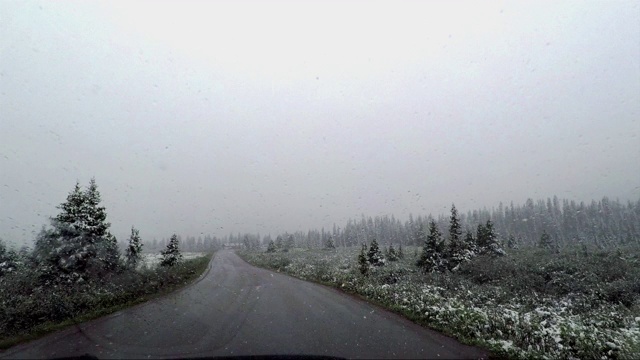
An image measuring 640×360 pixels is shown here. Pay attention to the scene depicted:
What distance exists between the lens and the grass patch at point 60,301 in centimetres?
934

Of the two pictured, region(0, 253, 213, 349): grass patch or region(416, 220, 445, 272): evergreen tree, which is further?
region(416, 220, 445, 272): evergreen tree

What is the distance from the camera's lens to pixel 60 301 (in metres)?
11.1

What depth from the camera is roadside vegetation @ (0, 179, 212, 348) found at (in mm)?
10102

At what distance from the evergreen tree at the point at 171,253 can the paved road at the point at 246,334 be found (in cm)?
2029

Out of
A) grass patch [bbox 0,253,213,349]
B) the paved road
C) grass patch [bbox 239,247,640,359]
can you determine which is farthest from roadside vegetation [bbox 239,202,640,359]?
grass patch [bbox 0,253,213,349]

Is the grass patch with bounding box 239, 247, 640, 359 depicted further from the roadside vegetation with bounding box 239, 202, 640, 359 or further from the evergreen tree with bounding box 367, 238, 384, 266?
the evergreen tree with bounding box 367, 238, 384, 266

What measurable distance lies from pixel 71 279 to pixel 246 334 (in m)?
12.8

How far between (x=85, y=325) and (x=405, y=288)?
1293 centimetres

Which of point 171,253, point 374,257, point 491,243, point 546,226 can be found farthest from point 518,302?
point 546,226

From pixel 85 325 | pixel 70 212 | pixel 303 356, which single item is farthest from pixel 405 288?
pixel 70 212

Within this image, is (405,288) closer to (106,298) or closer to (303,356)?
(303,356)

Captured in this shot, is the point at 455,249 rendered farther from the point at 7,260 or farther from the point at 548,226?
the point at 548,226

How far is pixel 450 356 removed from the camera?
6938mm

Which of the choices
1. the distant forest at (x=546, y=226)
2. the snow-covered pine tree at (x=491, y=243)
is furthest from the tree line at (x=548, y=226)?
the snow-covered pine tree at (x=491, y=243)
